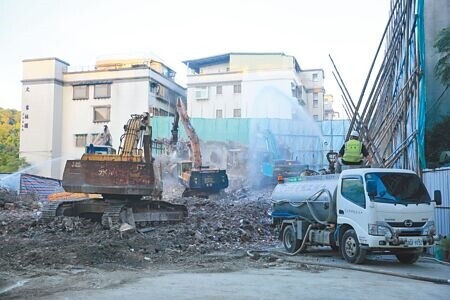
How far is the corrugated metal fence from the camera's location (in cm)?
1358

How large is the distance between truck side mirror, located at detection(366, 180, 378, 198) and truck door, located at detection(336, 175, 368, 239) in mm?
144

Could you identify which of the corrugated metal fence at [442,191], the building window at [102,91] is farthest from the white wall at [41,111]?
the corrugated metal fence at [442,191]

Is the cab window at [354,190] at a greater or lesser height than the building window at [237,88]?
lesser

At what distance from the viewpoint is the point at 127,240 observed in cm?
1359

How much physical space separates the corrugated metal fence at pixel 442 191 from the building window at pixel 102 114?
45.4m

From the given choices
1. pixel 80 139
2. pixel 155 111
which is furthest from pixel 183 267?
pixel 80 139

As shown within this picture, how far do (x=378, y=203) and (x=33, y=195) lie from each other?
24735mm

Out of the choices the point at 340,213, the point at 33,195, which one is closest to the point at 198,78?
the point at 33,195

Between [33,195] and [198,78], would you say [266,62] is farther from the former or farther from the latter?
[33,195]

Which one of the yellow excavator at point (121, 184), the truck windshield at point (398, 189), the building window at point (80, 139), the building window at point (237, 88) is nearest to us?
the truck windshield at point (398, 189)

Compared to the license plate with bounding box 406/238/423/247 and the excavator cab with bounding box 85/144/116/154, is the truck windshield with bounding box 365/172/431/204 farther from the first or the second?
the excavator cab with bounding box 85/144/116/154

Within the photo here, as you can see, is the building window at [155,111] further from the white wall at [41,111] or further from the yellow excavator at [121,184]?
the yellow excavator at [121,184]

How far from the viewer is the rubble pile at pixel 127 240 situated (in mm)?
11430

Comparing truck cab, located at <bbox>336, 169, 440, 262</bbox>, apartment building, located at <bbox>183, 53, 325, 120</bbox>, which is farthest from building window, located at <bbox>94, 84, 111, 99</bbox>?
truck cab, located at <bbox>336, 169, 440, 262</bbox>
